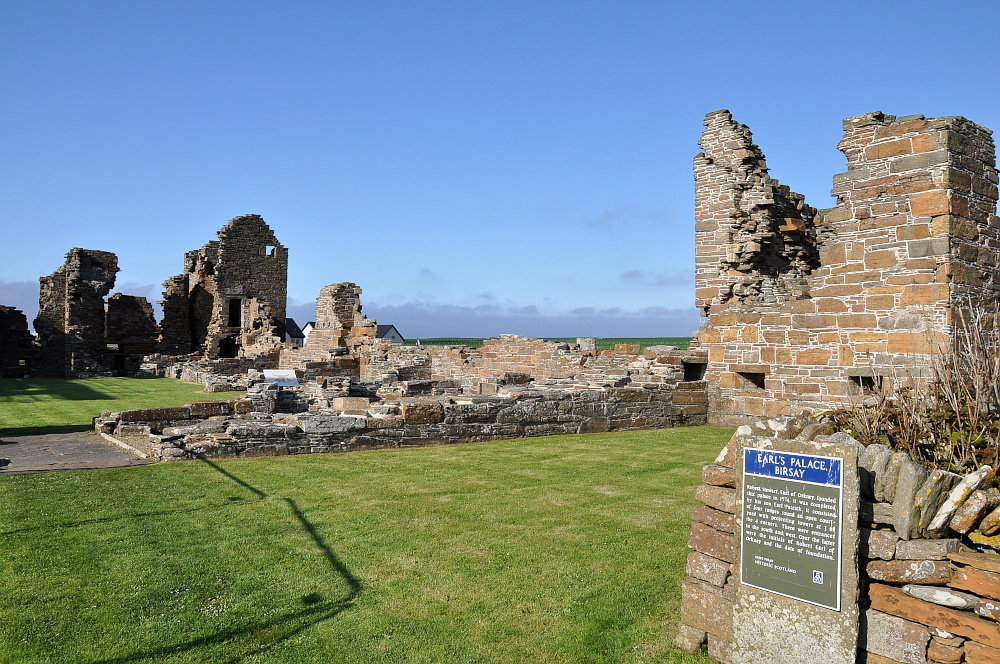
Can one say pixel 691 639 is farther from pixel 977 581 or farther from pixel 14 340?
pixel 14 340

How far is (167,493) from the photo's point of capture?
816 centimetres

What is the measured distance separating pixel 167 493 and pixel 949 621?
25.6ft

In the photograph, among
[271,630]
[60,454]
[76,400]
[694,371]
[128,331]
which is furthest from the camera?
[128,331]

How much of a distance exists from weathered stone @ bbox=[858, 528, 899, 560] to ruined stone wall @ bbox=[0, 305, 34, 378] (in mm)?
40269

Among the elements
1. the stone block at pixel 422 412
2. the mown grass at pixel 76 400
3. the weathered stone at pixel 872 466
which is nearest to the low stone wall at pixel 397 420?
the stone block at pixel 422 412

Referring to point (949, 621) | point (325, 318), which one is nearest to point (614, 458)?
point (949, 621)

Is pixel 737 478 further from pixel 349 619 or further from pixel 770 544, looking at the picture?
pixel 349 619

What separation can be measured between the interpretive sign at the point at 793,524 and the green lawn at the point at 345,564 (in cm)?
82

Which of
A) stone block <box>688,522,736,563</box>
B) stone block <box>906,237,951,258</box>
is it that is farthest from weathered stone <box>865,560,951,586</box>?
stone block <box>906,237,951,258</box>

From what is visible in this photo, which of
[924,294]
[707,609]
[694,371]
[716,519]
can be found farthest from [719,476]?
[694,371]

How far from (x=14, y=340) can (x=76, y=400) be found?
68.4 ft

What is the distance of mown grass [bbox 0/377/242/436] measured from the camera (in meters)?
14.3

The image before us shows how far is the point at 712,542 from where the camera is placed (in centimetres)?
447

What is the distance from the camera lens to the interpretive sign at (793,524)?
12.6 ft
